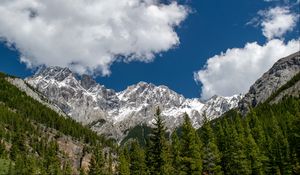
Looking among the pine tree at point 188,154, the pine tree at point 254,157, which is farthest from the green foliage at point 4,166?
the pine tree at point 188,154

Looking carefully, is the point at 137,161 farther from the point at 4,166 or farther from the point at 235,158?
the point at 4,166

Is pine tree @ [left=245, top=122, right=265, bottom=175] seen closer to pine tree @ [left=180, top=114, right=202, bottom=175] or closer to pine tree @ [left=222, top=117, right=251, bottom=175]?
pine tree @ [left=222, top=117, right=251, bottom=175]

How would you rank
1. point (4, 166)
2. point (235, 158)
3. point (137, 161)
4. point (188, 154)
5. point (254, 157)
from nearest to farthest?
point (188, 154), point (235, 158), point (254, 157), point (137, 161), point (4, 166)

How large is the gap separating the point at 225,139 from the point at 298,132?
23685 mm

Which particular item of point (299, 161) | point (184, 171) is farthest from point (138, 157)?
point (184, 171)

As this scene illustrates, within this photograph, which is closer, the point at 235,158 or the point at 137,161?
the point at 235,158

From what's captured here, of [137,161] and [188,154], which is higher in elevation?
[137,161]

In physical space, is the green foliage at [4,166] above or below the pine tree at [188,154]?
above

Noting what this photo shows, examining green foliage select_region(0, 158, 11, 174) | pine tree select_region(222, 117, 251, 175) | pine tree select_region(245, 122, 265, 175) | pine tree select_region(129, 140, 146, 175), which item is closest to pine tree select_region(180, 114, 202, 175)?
pine tree select_region(222, 117, 251, 175)

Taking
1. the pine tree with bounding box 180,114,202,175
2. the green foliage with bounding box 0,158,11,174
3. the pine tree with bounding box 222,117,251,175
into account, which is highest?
the green foliage with bounding box 0,158,11,174

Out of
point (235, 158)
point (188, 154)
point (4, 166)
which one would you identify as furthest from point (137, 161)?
point (4, 166)

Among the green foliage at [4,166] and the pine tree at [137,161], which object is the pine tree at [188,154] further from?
the green foliage at [4,166]

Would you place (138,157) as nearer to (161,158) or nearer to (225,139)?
(225,139)

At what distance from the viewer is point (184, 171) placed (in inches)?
2190
